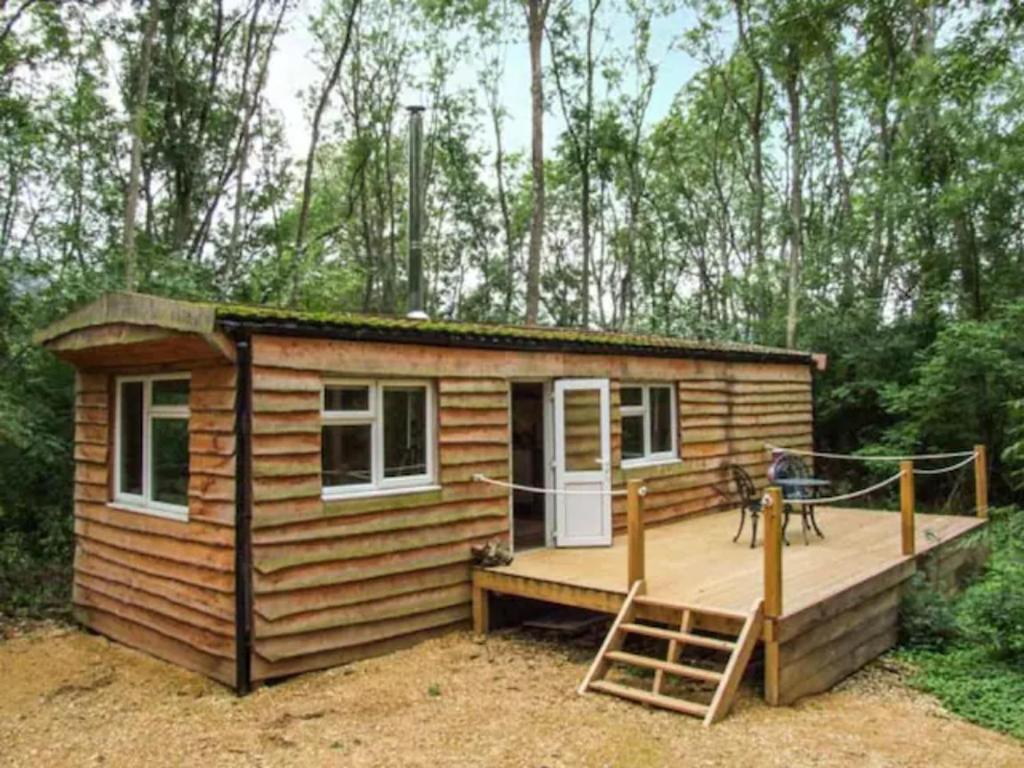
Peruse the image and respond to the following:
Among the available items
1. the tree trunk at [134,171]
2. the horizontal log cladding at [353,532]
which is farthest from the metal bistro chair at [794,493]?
the tree trunk at [134,171]

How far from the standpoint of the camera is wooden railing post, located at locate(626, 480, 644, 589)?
568 centimetres

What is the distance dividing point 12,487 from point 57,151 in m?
6.95

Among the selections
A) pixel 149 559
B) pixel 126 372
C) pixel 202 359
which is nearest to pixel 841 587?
pixel 202 359

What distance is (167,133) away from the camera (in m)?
15.1

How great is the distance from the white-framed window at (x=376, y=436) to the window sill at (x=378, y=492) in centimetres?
1

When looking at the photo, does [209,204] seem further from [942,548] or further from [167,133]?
[942,548]

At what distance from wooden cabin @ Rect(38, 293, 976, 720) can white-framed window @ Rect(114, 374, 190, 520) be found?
0.02 m

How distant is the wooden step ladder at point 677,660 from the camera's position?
4773mm

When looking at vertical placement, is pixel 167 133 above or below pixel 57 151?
above

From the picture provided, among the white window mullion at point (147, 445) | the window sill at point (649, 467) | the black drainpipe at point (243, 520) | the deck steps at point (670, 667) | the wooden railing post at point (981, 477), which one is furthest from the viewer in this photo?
the wooden railing post at point (981, 477)

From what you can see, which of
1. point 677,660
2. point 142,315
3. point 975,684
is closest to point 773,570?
point 677,660

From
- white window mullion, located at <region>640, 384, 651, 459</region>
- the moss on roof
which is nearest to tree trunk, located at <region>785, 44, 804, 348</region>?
the moss on roof

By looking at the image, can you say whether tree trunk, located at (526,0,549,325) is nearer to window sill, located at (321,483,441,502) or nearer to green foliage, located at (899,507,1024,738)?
window sill, located at (321,483,441,502)

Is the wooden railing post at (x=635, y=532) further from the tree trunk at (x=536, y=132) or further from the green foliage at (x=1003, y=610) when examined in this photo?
the tree trunk at (x=536, y=132)
